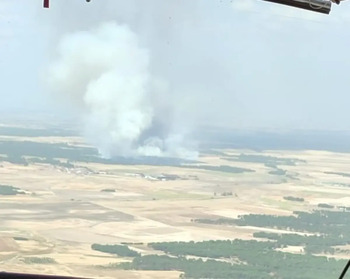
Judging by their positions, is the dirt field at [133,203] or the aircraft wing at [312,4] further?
the dirt field at [133,203]

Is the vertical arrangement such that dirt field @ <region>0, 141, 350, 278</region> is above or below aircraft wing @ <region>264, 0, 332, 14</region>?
below

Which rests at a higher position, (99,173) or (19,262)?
(99,173)

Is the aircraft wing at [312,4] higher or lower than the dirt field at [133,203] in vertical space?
higher

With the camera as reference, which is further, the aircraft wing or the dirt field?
the dirt field

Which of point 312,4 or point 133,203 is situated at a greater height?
point 312,4

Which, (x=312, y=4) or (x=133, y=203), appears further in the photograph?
(x=133, y=203)

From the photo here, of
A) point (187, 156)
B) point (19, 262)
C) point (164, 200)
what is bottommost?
point (19, 262)

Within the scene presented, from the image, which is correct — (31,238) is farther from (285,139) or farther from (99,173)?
(285,139)

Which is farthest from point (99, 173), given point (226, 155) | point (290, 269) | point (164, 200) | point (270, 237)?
point (290, 269)
